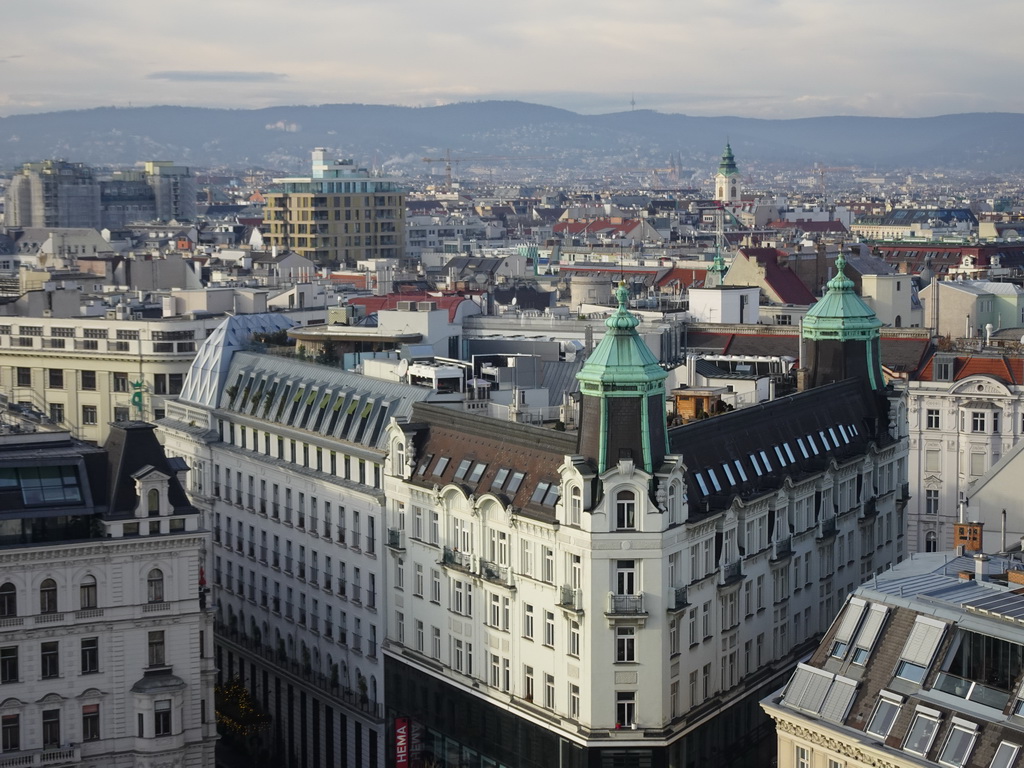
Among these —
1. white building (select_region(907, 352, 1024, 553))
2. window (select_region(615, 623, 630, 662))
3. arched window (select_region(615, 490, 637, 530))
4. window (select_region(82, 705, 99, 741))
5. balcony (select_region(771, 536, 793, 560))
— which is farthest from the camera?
white building (select_region(907, 352, 1024, 553))

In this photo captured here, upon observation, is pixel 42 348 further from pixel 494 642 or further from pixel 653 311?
pixel 494 642

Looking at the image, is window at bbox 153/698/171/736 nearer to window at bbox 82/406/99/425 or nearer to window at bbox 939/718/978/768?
window at bbox 939/718/978/768

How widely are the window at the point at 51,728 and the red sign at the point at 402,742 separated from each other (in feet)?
52.3

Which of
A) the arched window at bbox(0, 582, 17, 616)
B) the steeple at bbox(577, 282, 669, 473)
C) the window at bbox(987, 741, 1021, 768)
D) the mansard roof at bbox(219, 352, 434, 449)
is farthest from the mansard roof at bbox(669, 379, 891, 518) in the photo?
the arched window at bbox(0, 582, 17, 616)

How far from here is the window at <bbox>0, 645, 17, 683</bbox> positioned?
7312 cm

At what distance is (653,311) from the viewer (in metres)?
144

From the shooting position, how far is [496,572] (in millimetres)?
77875

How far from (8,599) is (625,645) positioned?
943 inches

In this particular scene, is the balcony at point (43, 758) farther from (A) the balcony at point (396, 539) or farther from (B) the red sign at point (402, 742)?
(A) the balcony at point (396, 539)

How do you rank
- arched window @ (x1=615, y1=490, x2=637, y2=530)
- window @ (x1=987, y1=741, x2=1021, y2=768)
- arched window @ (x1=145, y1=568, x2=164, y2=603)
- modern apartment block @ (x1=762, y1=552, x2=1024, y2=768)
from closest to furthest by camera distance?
window @ (x1=987, y1=741, x2=1021, y2=768), modern apartment block @ (x1=762, y1=552, x2=1024, y2=768), arched window @ (x1=615, y1=490, x2=637, y2=530), arched window @ (x1=145, y1=568, x2=164, y2=603)

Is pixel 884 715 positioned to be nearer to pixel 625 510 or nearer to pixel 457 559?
pixel 625 510

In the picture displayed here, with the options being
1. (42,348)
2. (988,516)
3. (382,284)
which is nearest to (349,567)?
(988,516)

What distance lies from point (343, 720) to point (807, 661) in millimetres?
34274

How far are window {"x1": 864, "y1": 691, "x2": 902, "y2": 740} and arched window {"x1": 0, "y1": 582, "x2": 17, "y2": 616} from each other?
3334cm
